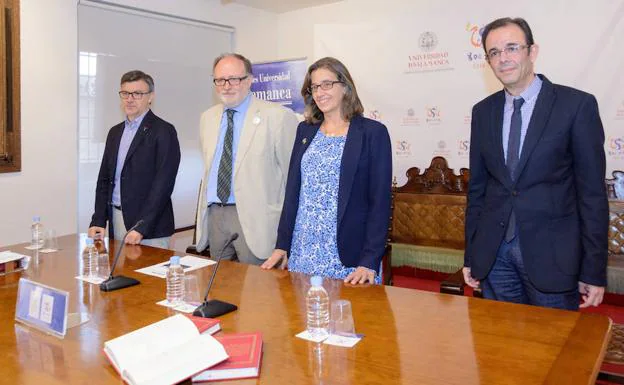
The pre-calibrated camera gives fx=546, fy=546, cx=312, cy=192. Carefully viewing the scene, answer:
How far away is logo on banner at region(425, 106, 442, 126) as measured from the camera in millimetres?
4970

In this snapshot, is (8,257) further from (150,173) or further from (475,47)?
(475,47)

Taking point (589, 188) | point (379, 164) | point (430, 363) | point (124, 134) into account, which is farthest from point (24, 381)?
point (124, 134)

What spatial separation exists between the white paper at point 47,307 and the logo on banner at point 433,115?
405 centimetres

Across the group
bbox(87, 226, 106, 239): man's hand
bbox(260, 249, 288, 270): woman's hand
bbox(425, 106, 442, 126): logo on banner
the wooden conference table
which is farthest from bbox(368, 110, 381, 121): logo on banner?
the wooden conference table

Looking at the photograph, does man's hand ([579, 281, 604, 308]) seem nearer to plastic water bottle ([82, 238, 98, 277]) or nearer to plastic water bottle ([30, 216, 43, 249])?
plastic water bottle ([82, 238, 98, 277])

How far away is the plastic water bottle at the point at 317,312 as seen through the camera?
4.79ft

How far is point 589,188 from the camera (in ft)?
6.15

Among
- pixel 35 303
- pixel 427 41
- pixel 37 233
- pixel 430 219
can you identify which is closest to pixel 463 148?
pixel 430 219

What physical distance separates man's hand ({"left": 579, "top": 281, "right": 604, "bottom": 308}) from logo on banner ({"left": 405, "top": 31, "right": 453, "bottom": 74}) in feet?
10.9

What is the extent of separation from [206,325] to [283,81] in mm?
3937

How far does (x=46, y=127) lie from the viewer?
406cm

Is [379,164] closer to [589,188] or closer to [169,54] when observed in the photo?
[589,188]

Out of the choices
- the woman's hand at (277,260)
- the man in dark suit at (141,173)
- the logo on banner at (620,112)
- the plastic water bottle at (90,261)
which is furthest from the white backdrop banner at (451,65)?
the plastic water bottle at (90,261)

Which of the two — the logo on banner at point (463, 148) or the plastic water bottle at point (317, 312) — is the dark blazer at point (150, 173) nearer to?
the plastic water bottle at point (317, 312)
